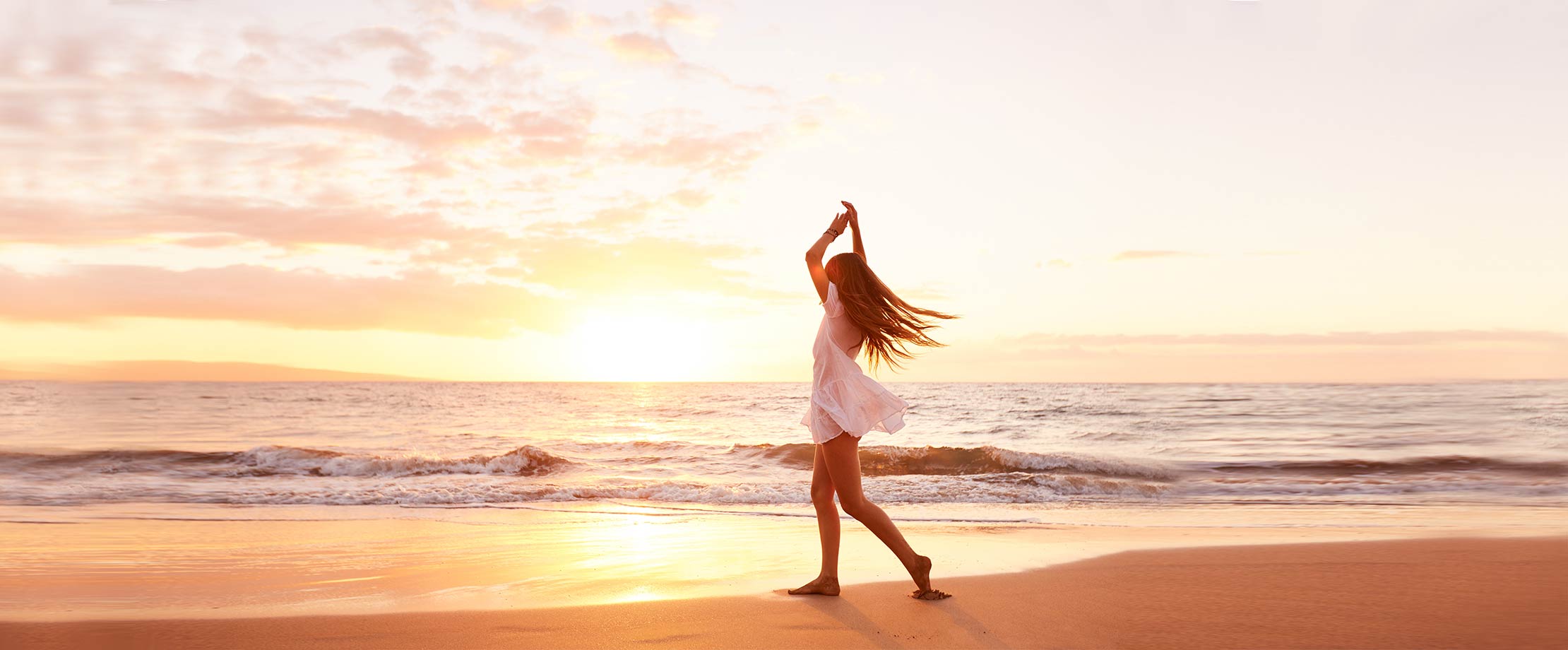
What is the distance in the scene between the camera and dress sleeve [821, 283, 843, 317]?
4.62 metres

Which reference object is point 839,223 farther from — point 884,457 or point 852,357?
point 884,457

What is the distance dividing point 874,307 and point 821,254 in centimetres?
37

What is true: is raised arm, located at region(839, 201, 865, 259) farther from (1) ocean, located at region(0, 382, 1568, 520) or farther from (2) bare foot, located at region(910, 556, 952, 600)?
(1) ocean, located at region(0, 382, 1568, 520)

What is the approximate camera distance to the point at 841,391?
4.61m

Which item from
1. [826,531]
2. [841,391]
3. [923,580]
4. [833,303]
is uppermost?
[833,303]

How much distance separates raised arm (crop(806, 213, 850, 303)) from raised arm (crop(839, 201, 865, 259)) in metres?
0.12

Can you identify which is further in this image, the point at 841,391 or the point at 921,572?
the point at 921,572

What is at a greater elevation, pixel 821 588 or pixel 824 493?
pixel 824 493

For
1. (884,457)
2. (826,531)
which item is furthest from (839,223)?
(884,457)

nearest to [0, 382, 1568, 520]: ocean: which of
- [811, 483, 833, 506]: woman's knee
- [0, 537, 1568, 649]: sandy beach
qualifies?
[0, 537, 1568, 649]: sandy beach

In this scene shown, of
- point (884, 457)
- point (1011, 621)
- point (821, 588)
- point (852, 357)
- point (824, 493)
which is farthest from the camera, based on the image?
point (884, 457)

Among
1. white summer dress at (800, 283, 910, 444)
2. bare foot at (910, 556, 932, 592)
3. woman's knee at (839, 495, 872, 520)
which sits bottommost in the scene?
bare foot at (910, 556, 932, 592)

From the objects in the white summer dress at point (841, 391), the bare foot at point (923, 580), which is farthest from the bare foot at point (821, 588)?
the white summer dress at point (841, 391)

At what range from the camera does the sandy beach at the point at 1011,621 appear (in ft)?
13.6
